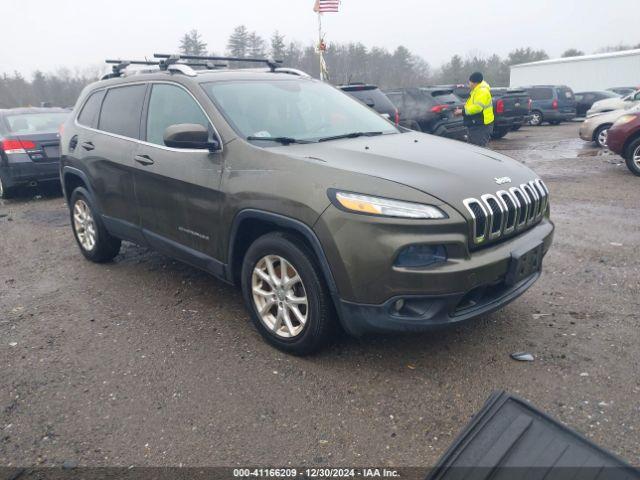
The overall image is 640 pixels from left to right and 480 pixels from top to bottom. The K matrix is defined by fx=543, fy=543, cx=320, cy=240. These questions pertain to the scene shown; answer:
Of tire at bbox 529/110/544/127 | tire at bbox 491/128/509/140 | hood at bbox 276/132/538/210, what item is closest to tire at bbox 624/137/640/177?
hood at bbox 276/132/538/210

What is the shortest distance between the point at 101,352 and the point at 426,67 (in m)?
73.5

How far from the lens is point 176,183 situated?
4.02 meters

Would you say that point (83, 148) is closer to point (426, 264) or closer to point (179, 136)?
point (179, 136)

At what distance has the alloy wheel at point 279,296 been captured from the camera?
337cm

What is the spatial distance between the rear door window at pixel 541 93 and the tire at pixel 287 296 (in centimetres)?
2275

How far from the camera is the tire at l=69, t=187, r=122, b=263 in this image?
5301 millimetres

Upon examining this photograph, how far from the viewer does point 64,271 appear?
548cm

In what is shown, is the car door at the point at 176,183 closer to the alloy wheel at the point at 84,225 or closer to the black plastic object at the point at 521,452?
the alloy wheel at the point at 84,225

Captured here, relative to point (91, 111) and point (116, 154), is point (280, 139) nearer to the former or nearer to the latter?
point (116, 154)

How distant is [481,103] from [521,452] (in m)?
8.68

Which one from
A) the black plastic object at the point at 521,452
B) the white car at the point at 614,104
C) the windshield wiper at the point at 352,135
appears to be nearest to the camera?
the black plastic object at the point at 521,452

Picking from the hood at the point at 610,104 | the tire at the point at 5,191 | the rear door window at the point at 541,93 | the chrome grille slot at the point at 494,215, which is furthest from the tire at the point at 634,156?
the rear door window at the point at 541,93

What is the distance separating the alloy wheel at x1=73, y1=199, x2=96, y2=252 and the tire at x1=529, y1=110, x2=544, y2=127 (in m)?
21.6

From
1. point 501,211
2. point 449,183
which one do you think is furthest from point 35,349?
point 501,211
